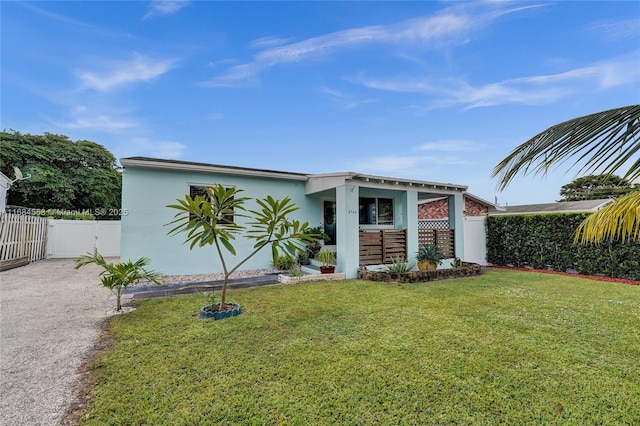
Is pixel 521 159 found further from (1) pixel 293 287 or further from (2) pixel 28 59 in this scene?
(2) pixel 28 59

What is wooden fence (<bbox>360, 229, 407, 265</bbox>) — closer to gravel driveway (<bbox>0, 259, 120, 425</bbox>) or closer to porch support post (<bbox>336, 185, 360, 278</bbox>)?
porch support post (<bbox>336, 185, 360, 278</bbox>)

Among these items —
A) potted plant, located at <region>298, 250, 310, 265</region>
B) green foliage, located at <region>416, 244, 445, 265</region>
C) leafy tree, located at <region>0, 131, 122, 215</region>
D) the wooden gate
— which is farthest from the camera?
leafy tree, located at <region>0, 131, 122, 215</region>

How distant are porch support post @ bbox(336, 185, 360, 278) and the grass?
9.89 feet

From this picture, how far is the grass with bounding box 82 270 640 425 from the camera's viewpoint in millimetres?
2570

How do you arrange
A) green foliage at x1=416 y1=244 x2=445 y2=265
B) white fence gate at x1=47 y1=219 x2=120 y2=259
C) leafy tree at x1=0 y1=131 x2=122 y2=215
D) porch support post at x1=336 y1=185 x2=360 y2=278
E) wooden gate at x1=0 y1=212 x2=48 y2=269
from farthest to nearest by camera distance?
leafy tree at x1=0 y1=131 x2=122 y2=215
white fence gate at x1=47 y1=219 x2=120 y2=259
wooden gate at x1=0 y1=212 x2=48 y2=269
green foliage at x1=416 y1=244 x2=445 y2=265
porch support post at x1=336 y1=185 x2=360 y2=278

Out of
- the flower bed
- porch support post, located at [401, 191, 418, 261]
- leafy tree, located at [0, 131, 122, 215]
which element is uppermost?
leafy tree, located at [0, 131, 122, 215]

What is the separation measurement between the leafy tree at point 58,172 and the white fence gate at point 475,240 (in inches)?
1039

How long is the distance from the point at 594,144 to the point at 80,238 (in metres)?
19.9

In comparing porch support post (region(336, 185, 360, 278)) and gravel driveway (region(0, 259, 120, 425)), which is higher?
porch support post (region(336, 185, 360, 278))

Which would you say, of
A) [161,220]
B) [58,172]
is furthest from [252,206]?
[58,172]

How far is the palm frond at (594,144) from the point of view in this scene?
1.71 metres

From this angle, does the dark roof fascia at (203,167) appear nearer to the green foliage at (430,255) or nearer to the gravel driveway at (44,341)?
the gravel driveway at (44,341)

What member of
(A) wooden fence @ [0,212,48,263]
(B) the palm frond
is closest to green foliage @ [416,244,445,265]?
(B) the palm frond

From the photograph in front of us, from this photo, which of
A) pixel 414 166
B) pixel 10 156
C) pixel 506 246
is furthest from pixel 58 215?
pixel 506 246
